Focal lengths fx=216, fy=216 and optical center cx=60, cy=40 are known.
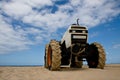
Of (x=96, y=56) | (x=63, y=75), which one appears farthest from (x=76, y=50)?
(x=63, y=75)

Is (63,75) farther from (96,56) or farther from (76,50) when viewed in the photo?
(96,56)

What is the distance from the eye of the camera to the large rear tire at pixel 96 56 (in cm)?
1500

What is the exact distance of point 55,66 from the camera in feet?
41.9

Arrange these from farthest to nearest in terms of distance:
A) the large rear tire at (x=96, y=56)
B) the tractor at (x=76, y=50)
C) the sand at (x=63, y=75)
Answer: the large rear tire at (x=96, y=56) → the tractor at (x=76, y=50) → the sand at (x=63, y=75)

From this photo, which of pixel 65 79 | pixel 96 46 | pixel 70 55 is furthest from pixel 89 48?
pixel 65 79

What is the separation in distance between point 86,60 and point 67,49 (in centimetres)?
253

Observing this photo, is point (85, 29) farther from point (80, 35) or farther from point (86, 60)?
point (86, 60)

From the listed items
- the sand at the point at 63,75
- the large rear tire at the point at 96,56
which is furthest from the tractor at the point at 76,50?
the sand at the point at 63,75

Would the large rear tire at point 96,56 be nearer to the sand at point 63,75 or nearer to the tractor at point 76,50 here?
the tractor at point 76,50

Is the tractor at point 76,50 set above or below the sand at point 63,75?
above

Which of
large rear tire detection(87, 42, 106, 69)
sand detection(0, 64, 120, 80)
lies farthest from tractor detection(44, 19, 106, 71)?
sand detection(0, 64, 120, 80)

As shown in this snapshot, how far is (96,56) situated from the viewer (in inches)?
617

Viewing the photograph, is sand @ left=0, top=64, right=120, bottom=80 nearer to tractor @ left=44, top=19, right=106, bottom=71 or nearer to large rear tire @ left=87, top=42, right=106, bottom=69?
tractor @ left=44, top=19, right=106, bottom=71

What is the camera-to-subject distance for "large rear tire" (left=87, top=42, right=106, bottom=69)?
1500cm
